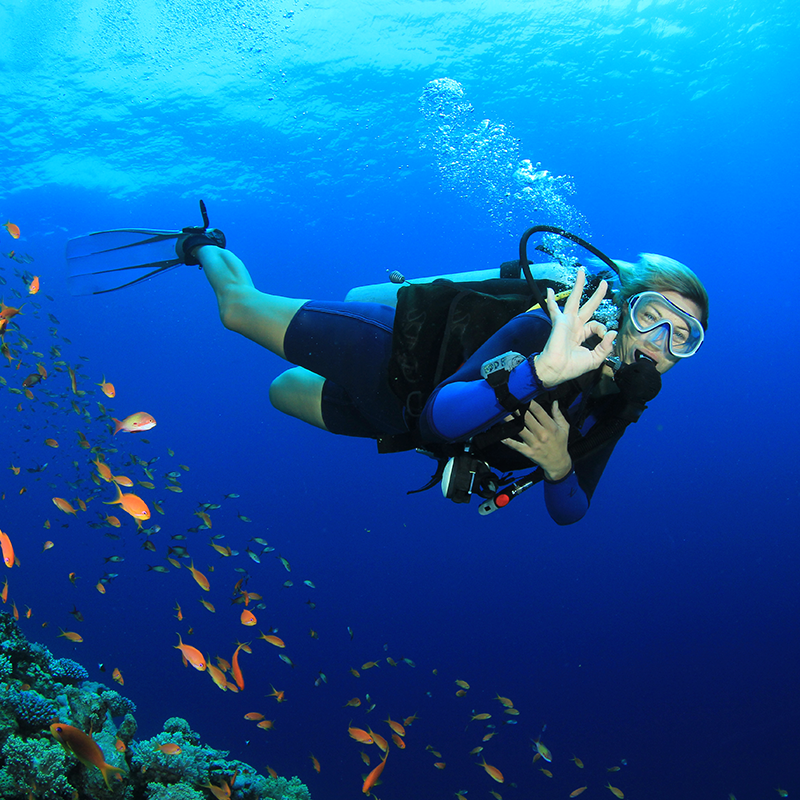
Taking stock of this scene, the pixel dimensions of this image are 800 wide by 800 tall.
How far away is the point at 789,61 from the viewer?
15.7 m

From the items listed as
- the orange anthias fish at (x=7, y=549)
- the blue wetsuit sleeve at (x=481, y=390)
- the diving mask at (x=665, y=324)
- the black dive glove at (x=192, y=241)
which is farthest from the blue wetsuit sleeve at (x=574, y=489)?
the orange anthias fish at (x=7, y=549)

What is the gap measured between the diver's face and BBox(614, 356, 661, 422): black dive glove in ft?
0.83

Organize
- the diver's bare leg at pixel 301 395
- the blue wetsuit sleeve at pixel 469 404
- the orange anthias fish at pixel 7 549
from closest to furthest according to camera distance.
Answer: the blue wetsuit sleeve at pixel 469 404
the orange anthias fish at pixel 7 549
the diver's bare leg at pixel 301 395

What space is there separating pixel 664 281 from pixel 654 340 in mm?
333

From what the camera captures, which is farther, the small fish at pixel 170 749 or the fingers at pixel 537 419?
the small fish at pixel 170 749

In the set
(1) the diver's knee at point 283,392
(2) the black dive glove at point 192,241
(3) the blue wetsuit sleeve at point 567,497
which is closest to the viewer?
Result: (3) the blue wetsuit sleeve at point 567,497

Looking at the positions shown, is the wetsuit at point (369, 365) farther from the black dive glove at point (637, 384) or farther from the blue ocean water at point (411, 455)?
the blue ocean water at point (411, 455)

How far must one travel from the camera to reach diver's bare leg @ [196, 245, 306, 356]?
3010mm

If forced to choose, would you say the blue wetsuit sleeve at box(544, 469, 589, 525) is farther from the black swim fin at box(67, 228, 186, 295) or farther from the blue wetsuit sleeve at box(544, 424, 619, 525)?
the black swim fin at box(67, 228, 186, 295)

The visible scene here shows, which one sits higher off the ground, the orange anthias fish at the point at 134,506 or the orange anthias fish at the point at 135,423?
the orange anthias fish at the point at 135,423

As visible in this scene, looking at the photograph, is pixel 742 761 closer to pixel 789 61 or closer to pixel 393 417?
pixel 789 61

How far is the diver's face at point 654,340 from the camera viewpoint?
7.82ft

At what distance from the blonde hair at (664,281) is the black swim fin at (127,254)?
135 inches

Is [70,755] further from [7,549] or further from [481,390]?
[481,390]
